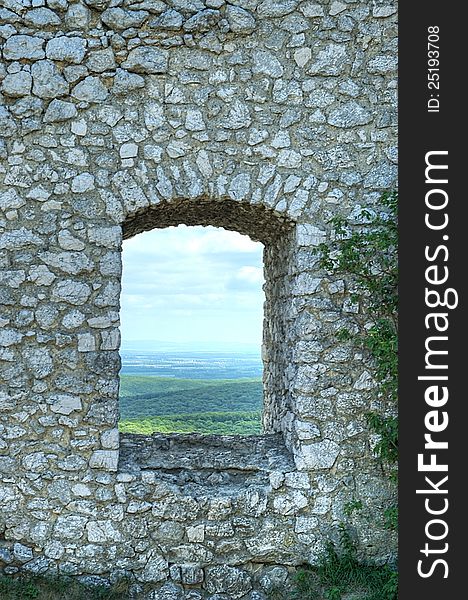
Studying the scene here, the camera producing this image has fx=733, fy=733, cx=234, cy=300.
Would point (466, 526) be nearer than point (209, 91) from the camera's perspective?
Yes

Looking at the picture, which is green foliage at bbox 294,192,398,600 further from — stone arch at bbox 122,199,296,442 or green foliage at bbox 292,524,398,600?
stone arch at bbox 122,199,296,442

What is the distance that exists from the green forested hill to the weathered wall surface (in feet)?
4.42

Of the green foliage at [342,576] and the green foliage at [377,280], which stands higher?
the green foliage at [377,280]

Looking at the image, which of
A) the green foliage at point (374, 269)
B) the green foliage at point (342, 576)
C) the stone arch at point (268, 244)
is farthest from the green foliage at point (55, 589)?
the green foliage at point (374, 269)

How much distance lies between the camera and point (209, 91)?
475 centimetres

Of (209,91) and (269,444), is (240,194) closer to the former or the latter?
(209,91)

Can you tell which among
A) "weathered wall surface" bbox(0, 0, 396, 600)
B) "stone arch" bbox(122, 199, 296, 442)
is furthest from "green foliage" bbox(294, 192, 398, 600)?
"stone arch" bbox(122, 199, 296, 442)

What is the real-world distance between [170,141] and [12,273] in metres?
1.31

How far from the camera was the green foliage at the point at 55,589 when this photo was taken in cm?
440

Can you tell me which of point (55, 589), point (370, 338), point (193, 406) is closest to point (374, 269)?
point (370, 338)

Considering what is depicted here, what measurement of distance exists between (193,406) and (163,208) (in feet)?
10.7

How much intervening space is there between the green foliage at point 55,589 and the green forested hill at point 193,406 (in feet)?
5.15

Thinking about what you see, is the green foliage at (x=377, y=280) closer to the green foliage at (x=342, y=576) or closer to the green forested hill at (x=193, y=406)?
the green foliage at (x=342, y=576)

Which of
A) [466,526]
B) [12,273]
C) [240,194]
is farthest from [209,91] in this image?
[466,526]
